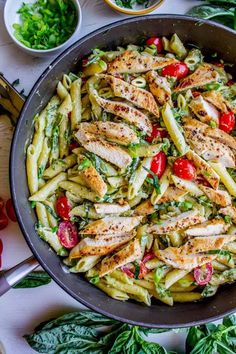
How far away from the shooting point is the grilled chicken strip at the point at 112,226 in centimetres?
232

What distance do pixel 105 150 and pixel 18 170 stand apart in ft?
1.17

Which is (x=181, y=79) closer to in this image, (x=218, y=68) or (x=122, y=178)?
(x=218, y=68)

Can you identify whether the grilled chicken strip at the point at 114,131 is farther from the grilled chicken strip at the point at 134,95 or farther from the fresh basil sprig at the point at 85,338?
the fresh basil sprig at the point at 85,338

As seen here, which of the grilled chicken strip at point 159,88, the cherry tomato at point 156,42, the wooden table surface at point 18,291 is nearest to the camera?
the grilled chicken strip at point 159,88

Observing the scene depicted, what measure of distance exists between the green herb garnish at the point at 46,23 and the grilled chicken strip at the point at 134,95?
1.36ft

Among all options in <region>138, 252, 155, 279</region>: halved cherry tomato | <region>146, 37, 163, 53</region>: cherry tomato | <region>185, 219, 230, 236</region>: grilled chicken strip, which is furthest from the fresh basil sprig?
<region>146, 37, 163, 53</region>: cherry tomato

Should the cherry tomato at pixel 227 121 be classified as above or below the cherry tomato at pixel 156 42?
below

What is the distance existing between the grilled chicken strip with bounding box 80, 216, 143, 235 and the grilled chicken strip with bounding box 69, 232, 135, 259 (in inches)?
1.0

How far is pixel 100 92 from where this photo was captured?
243cm

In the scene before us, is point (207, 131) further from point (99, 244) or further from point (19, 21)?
point (19, 21)

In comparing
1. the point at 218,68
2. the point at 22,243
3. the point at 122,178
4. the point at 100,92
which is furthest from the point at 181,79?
the point at 22,243

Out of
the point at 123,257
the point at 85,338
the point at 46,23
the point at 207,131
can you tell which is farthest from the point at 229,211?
the point at 46,23

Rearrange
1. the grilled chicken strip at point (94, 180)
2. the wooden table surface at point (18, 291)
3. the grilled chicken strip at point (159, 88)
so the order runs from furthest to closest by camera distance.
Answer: the wooden table surface at point (18, 291), the grilled chicken strip at point (159, 88), the grilled chicken strip at point (94, 180)

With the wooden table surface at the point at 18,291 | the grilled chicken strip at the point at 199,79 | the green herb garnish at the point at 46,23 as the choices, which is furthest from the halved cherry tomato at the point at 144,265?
the green herb garnish at the point at 46,23
